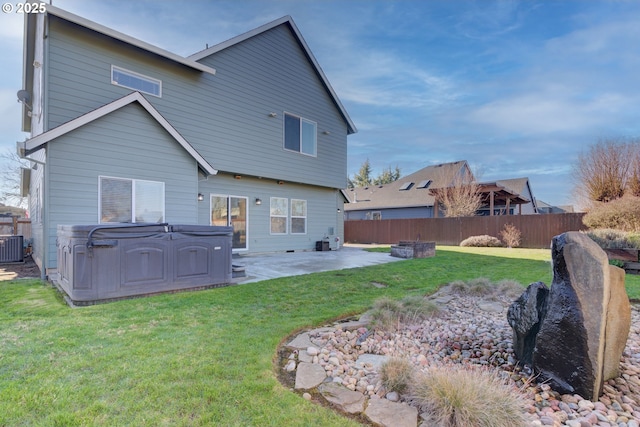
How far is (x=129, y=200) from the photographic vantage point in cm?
720

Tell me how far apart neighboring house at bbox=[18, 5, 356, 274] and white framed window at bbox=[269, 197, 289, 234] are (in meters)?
0.05

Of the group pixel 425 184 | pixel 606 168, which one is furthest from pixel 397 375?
pixel 425 184

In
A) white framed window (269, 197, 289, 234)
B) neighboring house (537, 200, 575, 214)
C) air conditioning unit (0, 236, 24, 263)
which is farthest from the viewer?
neighboring house (537, 200, 575, 214)

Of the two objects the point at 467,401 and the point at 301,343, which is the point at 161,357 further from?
the point at 467,401

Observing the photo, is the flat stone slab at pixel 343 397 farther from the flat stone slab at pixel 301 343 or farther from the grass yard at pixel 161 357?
the flat stone slab at pixel 301 343

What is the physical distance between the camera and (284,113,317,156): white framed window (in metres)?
11.6

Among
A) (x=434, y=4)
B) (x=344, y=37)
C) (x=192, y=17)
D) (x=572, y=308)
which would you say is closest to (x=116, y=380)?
(x=572, y=308)

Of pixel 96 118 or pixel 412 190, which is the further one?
pixel 412 190

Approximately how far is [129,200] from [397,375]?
712 centimetres

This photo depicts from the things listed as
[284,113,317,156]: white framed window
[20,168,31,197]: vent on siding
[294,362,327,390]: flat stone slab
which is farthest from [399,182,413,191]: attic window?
[294,362,327,390]: flat stone slab

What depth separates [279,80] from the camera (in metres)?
11.2

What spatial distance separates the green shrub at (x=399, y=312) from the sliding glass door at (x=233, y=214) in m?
7.10

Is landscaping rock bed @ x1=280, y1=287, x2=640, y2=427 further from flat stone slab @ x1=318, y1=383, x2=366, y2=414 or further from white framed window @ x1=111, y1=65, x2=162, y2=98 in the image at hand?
white framed window @ x1=111, y1=65, x2=162, y2=98

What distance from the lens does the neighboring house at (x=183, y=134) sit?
6707mm
